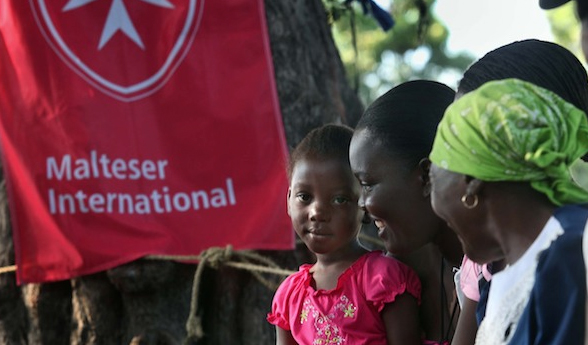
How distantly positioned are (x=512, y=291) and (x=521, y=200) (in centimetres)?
17

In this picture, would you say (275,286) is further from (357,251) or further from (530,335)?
(530,335)

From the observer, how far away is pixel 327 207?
9.00ft

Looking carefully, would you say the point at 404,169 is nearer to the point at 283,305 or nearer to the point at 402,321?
the point at 402,321

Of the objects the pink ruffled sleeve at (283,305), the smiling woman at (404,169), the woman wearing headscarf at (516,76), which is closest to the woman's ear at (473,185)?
the woman wearing headscarf at (516,76)

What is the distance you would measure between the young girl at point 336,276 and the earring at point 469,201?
804 mm

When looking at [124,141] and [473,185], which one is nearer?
[473,185]

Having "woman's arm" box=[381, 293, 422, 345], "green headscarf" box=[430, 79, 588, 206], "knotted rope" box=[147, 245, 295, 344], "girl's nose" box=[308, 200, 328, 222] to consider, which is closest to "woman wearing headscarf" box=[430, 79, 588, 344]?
"green headscarf" box=[430, 79, 588, 206]

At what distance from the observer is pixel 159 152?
173 inches

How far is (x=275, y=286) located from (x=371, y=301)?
1897mm

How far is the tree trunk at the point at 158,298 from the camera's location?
14.5 ft

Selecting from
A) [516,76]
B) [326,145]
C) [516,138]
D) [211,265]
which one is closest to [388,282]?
[326,145]

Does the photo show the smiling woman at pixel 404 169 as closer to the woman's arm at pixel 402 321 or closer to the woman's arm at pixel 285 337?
the woman's arm at pixel 402 321

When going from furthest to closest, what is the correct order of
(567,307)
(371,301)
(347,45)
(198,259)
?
(347,45)
(198,259)
(371,301)
(567,307)

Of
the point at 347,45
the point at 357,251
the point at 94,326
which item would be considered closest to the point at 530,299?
the point at 357,251
